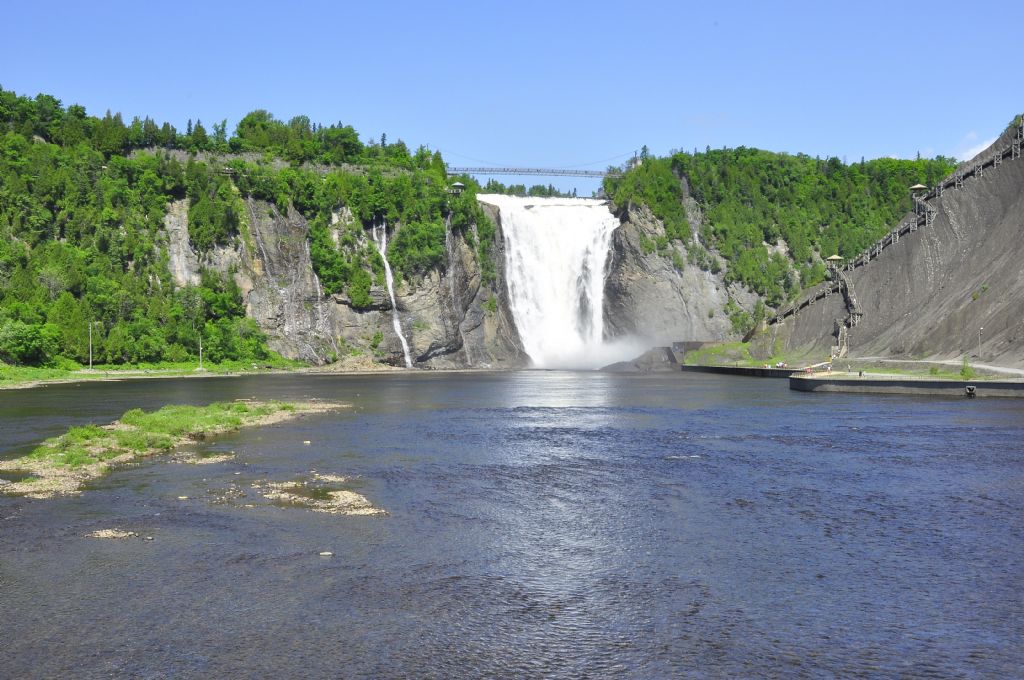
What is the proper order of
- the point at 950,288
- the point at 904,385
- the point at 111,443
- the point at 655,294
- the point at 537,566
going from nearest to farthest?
the point at 537,566 < the point at 111,443 < the point at 904,385 < the point at 950,288 < the point at 655,294

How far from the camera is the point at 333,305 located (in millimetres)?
130750

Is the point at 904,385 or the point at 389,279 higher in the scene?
the point at 389,279

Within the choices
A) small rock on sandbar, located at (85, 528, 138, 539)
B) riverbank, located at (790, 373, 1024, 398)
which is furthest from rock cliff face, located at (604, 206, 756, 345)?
small rock on sandbar, located at (85, 528, 138, 539)

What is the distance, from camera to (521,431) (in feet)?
143

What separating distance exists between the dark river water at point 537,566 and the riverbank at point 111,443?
1.25 metres

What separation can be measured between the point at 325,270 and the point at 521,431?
303ft

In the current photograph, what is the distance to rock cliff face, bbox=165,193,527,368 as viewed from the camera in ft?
415

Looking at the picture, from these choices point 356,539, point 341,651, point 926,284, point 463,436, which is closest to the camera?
point 341,651

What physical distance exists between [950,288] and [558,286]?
66.6m

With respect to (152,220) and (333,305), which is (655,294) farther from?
(152,220)

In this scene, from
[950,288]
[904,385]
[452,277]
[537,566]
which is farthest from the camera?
[452,277]

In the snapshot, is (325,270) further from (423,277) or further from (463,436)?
(463,436)

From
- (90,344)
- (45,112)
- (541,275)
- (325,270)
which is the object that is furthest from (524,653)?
(45,112)

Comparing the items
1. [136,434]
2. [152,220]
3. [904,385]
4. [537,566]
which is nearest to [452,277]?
[152,220]
